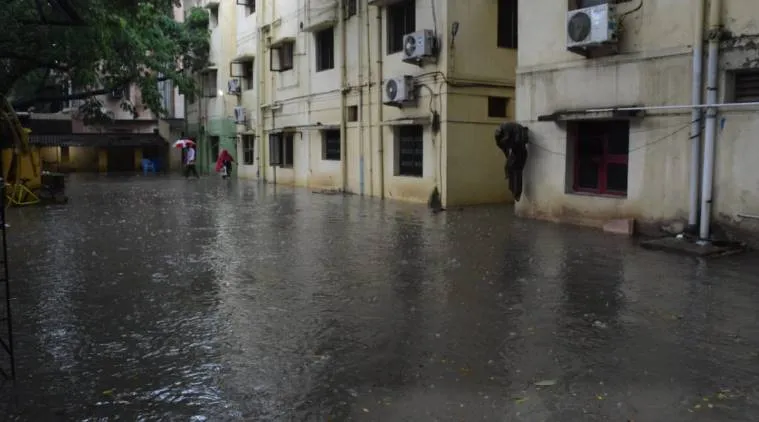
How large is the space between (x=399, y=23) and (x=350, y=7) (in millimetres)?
2480

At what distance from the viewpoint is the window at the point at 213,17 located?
31062 mm

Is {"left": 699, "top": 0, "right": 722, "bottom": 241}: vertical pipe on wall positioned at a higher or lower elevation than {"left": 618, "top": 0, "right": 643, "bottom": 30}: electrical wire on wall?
lower

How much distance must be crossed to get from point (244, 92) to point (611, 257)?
22181mm

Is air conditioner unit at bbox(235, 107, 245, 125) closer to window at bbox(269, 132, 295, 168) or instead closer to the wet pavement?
window at bbox(269, 132, 295, 168)

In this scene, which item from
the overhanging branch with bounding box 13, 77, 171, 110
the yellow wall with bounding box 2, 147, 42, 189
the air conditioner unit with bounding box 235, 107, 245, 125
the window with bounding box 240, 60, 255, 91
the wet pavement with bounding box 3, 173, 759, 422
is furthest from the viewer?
the window with bounding box 240, 60, 255, 91

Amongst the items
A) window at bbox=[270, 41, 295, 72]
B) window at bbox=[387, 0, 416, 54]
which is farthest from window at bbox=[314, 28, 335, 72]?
window at bbox=[387, 0, 416, 54]

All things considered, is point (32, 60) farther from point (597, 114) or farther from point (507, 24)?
point (597, 114)

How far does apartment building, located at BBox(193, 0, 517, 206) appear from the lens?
15352 millimetres

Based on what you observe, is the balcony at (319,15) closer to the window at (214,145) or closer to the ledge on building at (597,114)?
the ledge on building at (597,114)

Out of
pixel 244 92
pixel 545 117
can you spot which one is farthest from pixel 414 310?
pixel 244 92

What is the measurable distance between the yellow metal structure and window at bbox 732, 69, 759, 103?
14336mm

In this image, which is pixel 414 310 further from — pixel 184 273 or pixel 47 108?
pixel 47 108

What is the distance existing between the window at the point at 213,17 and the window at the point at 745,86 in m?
26.2

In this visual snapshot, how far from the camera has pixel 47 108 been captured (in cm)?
4078
